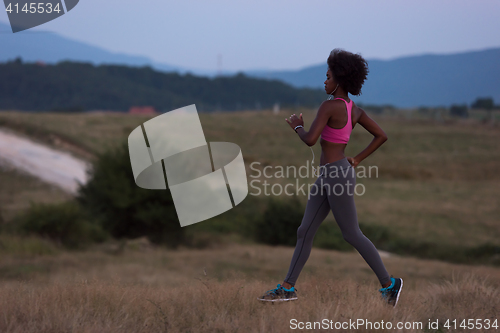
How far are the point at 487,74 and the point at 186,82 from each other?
94546 mm

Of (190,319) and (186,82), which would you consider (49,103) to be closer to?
(186,82)

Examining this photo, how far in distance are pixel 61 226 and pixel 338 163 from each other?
19937mm

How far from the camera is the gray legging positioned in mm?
3559

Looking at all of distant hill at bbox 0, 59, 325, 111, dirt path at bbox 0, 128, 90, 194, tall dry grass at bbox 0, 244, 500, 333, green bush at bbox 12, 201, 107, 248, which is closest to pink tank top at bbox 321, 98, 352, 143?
tall dry grass at bbox 0, 244, 500, 333

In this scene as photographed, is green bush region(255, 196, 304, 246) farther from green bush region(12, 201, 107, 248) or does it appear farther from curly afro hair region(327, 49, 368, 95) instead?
curly afro hair region(327, 49, 368, 95)

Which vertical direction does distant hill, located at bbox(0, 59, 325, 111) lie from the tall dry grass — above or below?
below

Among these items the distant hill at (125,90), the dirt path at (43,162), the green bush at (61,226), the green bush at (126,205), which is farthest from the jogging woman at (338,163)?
the distant hill at (125,90)

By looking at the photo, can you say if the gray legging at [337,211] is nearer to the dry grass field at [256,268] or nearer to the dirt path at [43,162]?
the dry grass field at [256,268]

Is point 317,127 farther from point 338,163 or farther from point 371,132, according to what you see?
point 371,132

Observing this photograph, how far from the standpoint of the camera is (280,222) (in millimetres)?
25438

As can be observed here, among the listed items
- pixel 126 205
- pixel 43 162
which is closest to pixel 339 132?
pixel 126 205

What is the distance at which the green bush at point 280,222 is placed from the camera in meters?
25.2

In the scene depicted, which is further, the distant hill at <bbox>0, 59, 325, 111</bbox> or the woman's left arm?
the distant hill at <bbox>0, 59, 325, 111</bbox>

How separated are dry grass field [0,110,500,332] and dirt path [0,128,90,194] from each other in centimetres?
154
